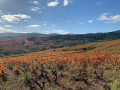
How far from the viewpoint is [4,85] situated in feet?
24.3

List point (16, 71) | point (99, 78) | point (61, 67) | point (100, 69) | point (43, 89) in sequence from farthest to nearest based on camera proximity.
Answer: point (61, 67) → point (16, 71) → point (100, 69) → point (99, 78) → point (43, 89)

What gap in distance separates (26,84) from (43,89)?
6.33 feet

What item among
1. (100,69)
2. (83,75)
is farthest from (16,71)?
(100,69)

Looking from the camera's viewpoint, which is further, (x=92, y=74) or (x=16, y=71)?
(x=16, y=71)

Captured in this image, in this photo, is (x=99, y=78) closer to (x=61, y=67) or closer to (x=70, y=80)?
(x=70, y=80)

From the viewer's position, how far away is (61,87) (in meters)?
6.83

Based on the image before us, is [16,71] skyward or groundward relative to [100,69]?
groundward

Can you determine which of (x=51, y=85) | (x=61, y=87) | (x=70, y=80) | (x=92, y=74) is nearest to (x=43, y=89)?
(x=51, y=85)

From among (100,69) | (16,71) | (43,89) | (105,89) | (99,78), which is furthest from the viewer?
(16,71)

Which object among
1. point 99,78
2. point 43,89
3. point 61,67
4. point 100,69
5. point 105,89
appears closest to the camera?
point 105,89

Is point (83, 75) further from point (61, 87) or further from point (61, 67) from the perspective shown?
point (61, 67)

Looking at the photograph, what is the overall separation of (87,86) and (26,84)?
4.96 meters

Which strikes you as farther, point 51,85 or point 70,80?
point 70,80

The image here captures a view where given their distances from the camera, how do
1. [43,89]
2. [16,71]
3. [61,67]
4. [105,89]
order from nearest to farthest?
1. [105,89]
2. [43,89]
3. [16,71]
4. [61,67]
